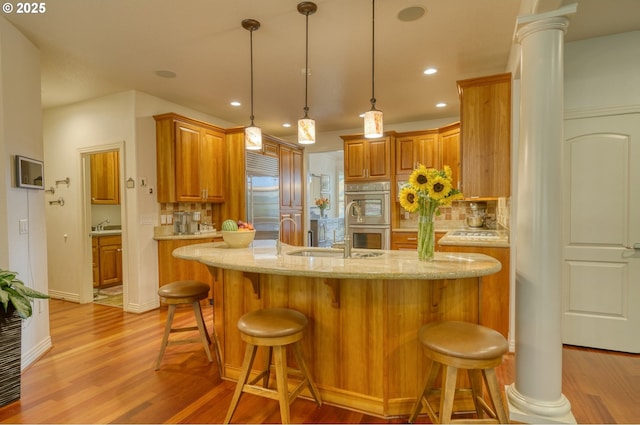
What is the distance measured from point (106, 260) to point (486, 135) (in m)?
5.75

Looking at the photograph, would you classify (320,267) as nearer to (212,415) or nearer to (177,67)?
(212,415)

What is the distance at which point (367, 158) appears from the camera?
17.6 feet

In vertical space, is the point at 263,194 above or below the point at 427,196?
above

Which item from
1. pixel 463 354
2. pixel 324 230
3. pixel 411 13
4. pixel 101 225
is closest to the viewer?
pixel 463 354

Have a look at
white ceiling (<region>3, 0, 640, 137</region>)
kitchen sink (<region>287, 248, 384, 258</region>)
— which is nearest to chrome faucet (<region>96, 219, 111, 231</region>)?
white ceiling (<region>3, 0, 640, 137</region>)

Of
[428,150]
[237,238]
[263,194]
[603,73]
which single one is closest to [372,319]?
[237,238]

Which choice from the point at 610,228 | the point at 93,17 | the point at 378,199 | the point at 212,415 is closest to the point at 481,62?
the point at 610,228

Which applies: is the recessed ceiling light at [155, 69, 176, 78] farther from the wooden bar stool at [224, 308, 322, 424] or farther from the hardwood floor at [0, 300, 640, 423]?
the wooden bar stool at [224, 308, 322, 424]

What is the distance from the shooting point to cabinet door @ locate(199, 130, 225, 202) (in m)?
4.61

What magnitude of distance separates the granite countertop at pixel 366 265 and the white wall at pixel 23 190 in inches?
60.3

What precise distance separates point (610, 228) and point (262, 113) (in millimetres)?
4343

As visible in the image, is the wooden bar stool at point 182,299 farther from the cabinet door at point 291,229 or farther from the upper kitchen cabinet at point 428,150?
the upper kitchen cabinet at point 428,150

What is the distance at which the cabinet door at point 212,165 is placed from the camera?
15.1 ft

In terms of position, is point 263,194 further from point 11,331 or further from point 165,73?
point 11,331
